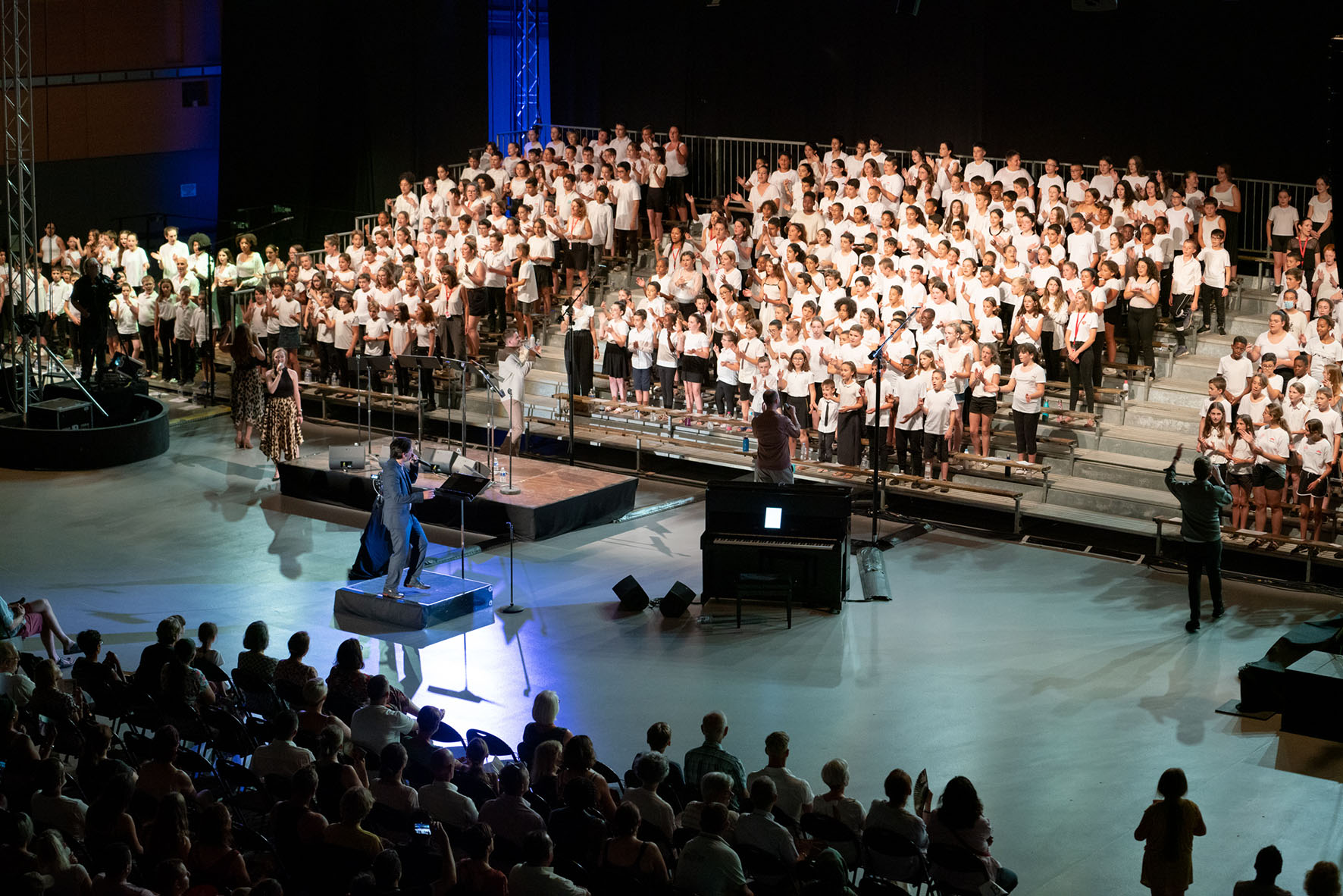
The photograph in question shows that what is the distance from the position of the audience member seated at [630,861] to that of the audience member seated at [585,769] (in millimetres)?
568

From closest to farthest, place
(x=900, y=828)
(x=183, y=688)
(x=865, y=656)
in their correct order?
(x=900, y=828) → (x=183, y=688) → (x=865, y=656)

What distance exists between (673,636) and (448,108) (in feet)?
47.0

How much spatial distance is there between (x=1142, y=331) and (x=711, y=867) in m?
11.0

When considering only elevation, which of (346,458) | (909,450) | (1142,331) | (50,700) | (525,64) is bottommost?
(50,700)

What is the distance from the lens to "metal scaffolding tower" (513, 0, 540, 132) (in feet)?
78.9

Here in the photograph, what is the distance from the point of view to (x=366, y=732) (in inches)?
322

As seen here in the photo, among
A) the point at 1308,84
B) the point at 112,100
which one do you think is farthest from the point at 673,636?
the point at 112,100

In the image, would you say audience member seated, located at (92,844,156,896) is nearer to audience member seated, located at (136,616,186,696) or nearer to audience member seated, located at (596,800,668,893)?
audience member seated, located at (596,800,668,893)

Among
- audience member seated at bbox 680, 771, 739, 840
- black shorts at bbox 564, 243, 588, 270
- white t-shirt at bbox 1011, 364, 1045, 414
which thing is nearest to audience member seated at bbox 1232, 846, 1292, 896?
audience member seated at bbox 680, 771, 739, 840

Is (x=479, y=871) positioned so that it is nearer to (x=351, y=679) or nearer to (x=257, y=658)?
(x=351, y=679)

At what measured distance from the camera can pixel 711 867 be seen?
255 inches

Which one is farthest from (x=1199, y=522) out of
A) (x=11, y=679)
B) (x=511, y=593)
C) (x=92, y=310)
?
(x=92, y=310)

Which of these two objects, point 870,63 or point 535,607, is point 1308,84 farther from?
point 535,607

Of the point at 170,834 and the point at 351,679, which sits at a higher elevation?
the point at 351,679
